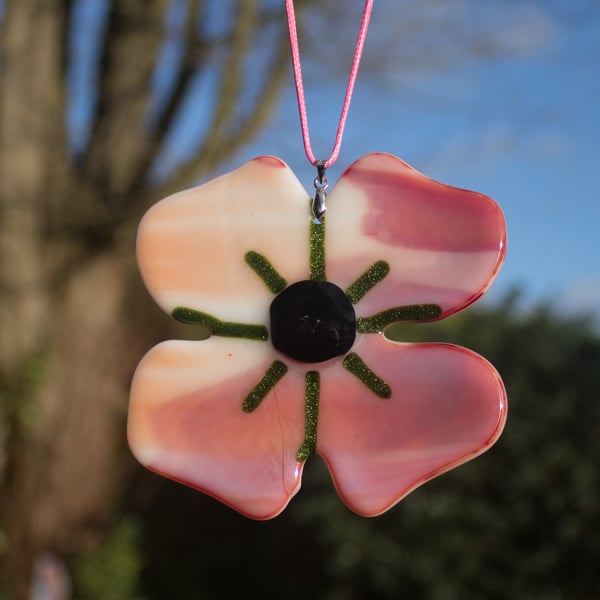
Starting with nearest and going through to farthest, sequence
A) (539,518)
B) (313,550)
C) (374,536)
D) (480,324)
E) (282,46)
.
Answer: (539,518), (374,536), (282,46), (480,324), (313,550)

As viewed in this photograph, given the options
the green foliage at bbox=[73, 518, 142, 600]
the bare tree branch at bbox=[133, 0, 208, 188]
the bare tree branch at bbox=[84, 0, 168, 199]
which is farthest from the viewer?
the bare tree branch at bbox=[84, 0, 168, 199]

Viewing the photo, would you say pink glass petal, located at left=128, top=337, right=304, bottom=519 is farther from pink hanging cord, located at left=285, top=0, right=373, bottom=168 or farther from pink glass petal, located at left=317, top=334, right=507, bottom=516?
pink hanging cord, located at left=285, top=0, right=373, bottom=168

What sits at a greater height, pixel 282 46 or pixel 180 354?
pixel 180 354

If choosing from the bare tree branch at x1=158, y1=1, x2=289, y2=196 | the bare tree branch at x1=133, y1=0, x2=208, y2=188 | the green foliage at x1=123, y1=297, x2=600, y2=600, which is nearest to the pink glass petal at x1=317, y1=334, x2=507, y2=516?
the green foliage at x1=123, y1=297, x2=600, y2=600

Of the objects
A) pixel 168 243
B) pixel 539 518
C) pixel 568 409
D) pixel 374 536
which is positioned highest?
pixel 168 243

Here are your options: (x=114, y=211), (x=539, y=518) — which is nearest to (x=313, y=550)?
(x=539, y=518)

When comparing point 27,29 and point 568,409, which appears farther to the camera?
point 27,29

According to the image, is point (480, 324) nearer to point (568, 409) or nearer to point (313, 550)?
point (568, 409)
